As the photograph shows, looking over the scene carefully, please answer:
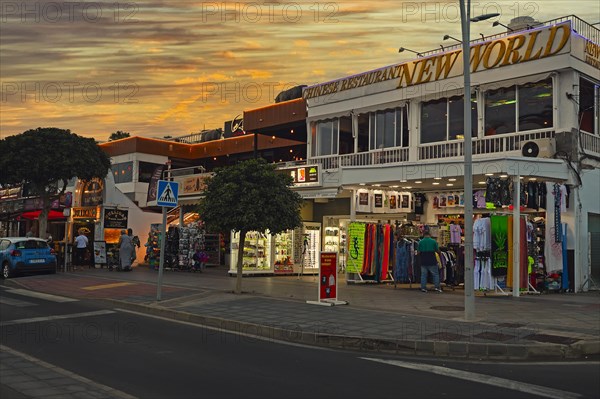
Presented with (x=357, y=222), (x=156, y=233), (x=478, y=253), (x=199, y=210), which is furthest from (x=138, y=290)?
(x=156, y=233)

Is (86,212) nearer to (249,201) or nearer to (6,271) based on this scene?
(6,271)

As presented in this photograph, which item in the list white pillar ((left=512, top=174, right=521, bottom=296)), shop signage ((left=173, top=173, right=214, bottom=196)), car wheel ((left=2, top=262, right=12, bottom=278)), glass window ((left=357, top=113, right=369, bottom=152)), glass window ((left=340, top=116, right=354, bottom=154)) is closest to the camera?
white pillar ((left=512, top=174, right=521, bottom=296))

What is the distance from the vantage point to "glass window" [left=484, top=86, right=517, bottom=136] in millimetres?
20109

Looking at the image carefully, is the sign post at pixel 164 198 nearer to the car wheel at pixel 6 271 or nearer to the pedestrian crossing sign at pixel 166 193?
the pedestrian crossing sign at pixel 166 193

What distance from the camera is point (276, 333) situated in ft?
35.1

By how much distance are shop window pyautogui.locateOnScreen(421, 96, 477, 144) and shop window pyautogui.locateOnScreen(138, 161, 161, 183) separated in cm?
2252

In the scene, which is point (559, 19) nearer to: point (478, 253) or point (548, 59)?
point (548, 59)

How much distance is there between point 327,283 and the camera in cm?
1440

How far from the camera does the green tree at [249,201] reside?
15883mm

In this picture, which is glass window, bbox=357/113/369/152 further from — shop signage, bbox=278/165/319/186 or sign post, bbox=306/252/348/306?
sign post, bbox=306/252/348/306

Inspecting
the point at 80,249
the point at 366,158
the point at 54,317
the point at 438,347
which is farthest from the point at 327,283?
the point at 80,249

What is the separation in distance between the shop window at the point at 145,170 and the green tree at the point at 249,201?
23805mm

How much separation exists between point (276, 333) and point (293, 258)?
45.1 feet

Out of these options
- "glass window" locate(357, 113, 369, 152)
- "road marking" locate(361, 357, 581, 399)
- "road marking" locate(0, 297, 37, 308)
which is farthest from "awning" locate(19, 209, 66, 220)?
"road marking" locate(361, 357, 581, 399)
